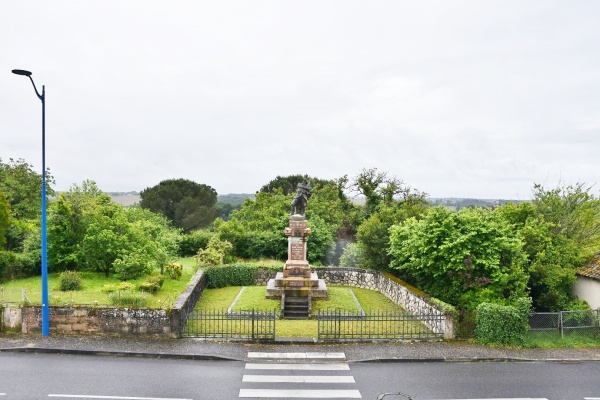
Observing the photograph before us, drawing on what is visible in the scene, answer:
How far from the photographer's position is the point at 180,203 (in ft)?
195

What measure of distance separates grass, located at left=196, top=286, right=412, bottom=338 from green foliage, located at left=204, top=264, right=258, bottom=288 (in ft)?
2.35

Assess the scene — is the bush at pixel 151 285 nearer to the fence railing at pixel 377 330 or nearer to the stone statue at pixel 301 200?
the stone statue at pixel 301 200

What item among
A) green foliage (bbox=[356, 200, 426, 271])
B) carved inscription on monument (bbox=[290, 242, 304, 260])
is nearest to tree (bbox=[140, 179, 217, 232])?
green foliage (bbox=[356, 200, 426, 271])

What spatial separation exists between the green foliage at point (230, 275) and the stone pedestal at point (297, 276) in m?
3.94

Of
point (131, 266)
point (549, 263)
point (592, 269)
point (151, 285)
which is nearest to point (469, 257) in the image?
Answer: point (549, 263)

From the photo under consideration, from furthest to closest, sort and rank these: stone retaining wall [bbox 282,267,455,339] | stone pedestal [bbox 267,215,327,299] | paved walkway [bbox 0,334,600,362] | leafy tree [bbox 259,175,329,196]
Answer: leafy tree [bbox 259,175,329,196] < stone pedestal [bbox 267,215,327,299] < stone retaining wall [bbox 282,267,455,339] < paved walkway [bbox 0,334,600,362]

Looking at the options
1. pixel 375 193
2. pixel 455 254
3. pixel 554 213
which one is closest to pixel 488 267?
pixel 455 254

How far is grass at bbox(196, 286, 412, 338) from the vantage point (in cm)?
1744

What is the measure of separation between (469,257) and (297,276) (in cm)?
830

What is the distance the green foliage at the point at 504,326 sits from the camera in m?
14.4

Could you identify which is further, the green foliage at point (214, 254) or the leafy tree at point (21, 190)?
the leafy tree at point (21, 190)

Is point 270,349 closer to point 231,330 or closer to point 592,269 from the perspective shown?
point 231,330

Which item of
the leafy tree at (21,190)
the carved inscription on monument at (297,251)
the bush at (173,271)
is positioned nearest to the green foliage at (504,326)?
the carved inscription on monument at (297,251)

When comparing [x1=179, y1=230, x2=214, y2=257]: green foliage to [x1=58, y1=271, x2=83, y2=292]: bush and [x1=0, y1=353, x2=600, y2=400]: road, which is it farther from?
[x1=0, y1=353, x2=600, y2=400]: road
